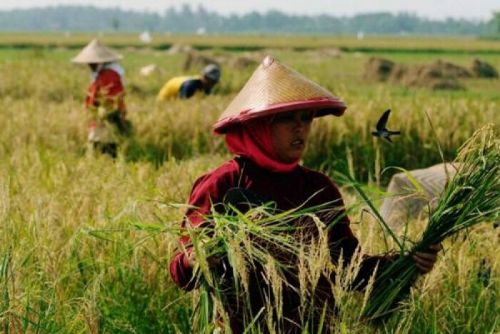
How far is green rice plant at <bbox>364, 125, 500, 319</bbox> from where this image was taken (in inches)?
91.1

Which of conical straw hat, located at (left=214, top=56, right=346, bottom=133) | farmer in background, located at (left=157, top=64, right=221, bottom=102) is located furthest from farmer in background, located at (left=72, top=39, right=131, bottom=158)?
conical straw hat, located at (left=214, top=56, right=346, bottom=133)

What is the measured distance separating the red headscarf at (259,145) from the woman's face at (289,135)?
0.05ft

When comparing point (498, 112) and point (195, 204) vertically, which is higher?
point (195, 204)

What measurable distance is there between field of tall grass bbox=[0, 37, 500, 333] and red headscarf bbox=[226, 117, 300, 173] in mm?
182

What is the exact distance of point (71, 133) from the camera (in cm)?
786

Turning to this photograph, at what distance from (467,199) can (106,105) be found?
519cm

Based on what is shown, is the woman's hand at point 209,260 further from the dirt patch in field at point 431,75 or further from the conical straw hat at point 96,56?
the dirt patch in field at point 431,75

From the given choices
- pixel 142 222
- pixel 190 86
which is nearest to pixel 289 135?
pixel 142 222

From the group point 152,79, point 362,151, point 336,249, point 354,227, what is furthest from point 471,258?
point 152,79

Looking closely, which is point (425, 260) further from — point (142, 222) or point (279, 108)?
point (142, 222)

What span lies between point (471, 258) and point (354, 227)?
0.55 m

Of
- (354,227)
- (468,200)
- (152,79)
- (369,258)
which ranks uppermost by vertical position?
(468,200)

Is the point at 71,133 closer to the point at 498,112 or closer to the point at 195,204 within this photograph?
the point at 498,112

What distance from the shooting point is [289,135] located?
96.7 inches
